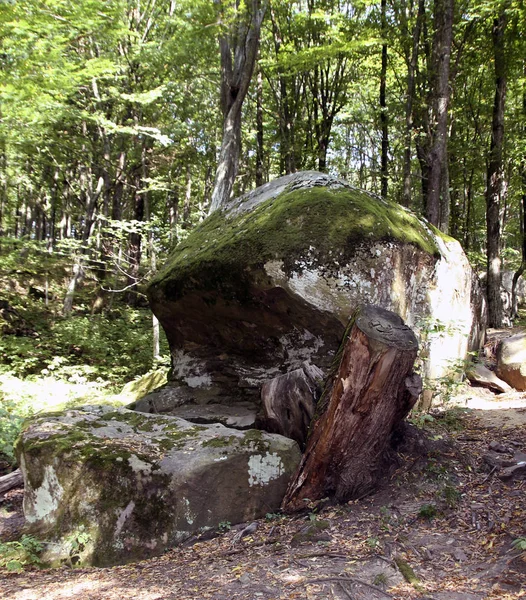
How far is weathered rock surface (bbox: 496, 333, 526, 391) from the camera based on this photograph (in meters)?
6.97

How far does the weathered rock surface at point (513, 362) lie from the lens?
6.97m

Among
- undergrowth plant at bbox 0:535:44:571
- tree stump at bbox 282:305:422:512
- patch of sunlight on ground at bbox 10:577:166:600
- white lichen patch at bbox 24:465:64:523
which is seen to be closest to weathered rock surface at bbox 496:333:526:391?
tree stump at bbox 282:305:422:512

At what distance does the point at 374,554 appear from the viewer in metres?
3.01

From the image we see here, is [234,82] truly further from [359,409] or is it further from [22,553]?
[22,553]

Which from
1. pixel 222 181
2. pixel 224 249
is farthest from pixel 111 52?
pixel 224 249

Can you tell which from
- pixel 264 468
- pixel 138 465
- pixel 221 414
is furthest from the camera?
pixel 221 414

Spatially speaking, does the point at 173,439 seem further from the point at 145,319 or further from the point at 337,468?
the point at 145,319

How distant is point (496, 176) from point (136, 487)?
1235 cm

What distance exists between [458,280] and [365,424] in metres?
3.96

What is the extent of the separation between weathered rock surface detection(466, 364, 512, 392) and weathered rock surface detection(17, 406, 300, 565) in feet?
14.1

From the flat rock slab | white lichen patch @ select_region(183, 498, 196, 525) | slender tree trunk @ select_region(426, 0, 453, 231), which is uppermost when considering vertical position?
slender tree trunk @ select_region(426, 0, 453, 231)

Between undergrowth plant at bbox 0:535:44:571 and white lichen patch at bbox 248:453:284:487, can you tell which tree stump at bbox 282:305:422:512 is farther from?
undergrowth plant at bbox 0:535:44:571

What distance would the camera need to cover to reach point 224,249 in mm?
5754

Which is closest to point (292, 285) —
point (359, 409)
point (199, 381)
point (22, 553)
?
point (359, 409)
